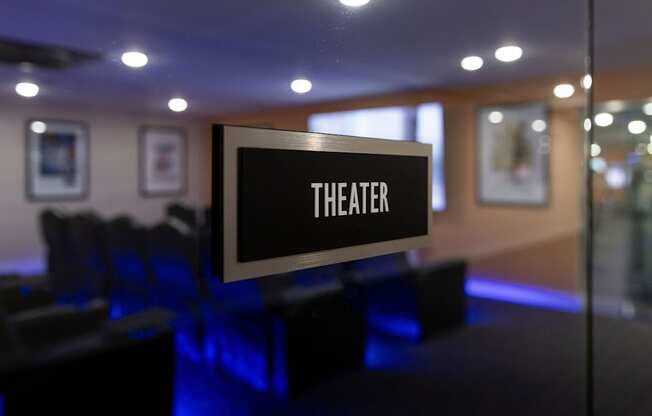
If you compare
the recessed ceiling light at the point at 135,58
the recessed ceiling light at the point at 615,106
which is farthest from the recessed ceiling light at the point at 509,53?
the recessed ceiling light at the point at 615,106

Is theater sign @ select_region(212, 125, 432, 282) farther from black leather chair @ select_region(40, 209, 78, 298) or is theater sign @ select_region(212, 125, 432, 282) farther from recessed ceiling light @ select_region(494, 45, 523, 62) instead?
black leather chair @ select_region(40, 209, 78, 298)

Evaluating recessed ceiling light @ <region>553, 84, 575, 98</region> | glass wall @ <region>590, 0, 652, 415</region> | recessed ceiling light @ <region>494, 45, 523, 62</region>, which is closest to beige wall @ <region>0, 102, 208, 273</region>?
recessed ceiling light @ <region>494, 45, 523, 62</region>

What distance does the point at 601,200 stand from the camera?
11.8 ft

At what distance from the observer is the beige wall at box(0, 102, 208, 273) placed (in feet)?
2.92

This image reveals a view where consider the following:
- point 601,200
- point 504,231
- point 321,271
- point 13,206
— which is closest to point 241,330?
point 13,206

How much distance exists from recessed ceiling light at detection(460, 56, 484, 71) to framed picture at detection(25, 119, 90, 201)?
0.94 metres

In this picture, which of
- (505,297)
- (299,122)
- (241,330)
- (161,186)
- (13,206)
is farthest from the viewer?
(505,297)

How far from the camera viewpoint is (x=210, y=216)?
59cm

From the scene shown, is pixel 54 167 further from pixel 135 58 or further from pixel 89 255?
pixel 135 58

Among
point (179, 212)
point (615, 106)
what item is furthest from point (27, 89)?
point (615, 106)

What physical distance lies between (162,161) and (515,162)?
129 inches

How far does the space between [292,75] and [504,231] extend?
3.30 m

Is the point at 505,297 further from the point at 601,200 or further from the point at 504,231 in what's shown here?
the point at 601,200

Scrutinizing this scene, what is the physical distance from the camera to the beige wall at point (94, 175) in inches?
35.0
